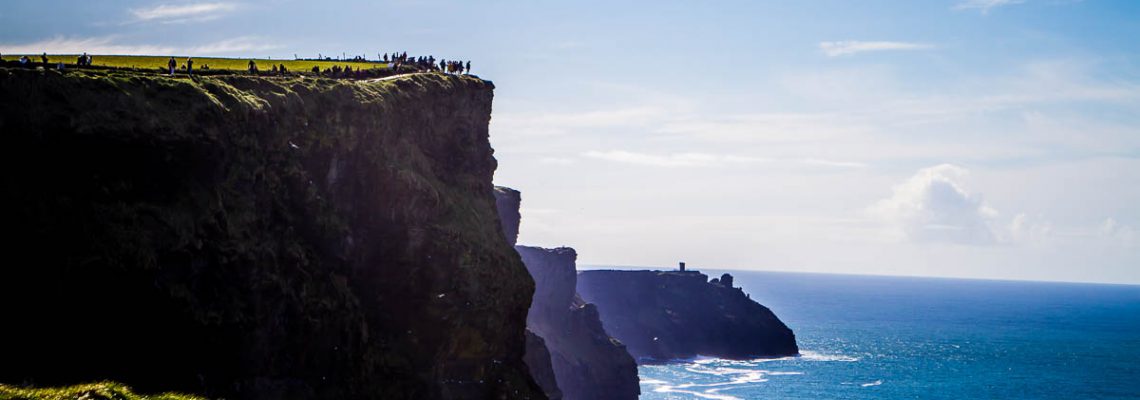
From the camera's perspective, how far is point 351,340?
167 ft

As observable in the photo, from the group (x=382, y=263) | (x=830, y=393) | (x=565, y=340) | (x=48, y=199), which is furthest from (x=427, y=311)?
(x=830, y=393)

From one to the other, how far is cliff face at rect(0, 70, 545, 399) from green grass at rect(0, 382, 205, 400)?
26.2 feet

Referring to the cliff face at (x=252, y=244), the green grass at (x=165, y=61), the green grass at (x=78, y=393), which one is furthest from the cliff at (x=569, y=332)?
the green grass at (x=78, y=393)

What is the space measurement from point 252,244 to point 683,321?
15205cm

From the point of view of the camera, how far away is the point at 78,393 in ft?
89.8

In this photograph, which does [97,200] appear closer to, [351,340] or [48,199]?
[48,199]

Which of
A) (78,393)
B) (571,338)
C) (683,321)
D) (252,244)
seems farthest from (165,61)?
(683,321)

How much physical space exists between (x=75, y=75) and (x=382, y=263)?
19757 mm

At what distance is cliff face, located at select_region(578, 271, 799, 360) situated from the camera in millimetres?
186125

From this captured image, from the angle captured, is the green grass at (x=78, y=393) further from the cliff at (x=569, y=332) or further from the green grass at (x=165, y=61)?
the cliff at (x=569, y=332)

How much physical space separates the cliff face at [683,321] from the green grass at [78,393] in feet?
512

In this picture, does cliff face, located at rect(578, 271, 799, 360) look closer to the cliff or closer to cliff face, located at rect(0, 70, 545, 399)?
the cliff

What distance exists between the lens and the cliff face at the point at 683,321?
186125 millimetres

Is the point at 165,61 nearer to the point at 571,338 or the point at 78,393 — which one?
the point at 78,393
